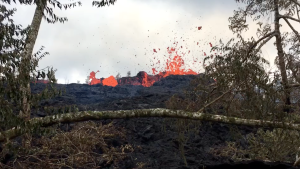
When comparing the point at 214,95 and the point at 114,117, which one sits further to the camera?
the point at 214,95

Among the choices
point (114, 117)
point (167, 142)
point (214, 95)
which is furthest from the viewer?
point (167, 142)

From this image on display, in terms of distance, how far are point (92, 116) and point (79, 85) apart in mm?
39806

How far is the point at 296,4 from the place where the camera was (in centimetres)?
1242

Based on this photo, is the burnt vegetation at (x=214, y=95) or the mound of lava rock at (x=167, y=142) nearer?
the burnt vegetation at (x=214, y=95)

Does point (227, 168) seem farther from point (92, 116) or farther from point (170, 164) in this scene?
point (92, 116)

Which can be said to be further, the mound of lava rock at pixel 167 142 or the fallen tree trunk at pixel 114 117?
the mound of lava rock at pixel 167 142

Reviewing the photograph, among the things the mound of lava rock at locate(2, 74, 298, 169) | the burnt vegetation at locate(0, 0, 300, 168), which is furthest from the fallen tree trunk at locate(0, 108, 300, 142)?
the mound of lava rock at locate(2, 74, 298, 169)

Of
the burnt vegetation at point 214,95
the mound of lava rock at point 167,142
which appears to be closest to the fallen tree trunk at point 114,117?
the burnt vegetation at point 214,95

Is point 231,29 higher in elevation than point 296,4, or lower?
lower

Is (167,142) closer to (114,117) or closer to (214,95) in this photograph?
(214,95)

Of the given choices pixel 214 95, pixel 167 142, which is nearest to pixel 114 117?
pixel 214 95

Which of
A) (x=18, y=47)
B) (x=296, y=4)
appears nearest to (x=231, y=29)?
(x=296, y=4)

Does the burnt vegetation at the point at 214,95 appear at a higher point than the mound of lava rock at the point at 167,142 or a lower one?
higher

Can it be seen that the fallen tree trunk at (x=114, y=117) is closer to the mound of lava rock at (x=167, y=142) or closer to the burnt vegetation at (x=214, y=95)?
the burnt vegetation at (x=214, y=95)
